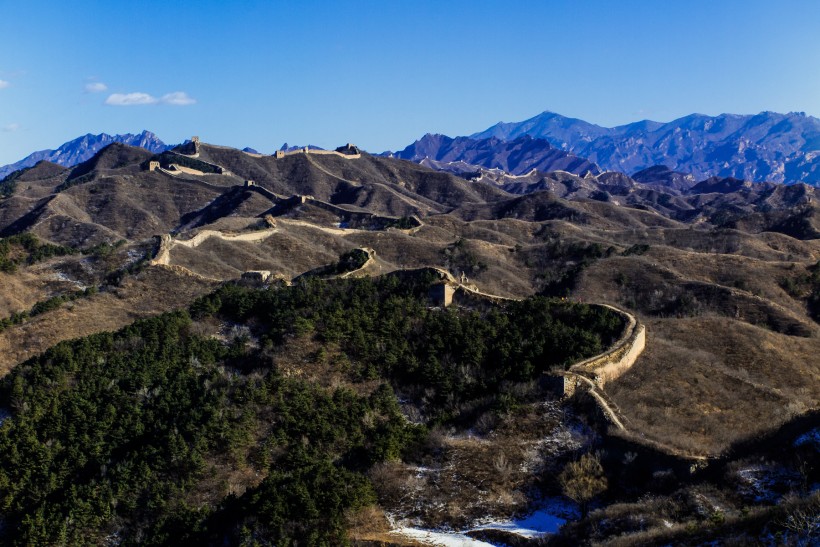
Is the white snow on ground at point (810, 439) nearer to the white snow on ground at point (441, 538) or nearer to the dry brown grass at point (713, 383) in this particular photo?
the dry brown grass at point (713, 383)

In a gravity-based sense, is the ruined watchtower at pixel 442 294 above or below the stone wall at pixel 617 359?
above

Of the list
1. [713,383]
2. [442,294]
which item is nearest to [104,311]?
[442,294]

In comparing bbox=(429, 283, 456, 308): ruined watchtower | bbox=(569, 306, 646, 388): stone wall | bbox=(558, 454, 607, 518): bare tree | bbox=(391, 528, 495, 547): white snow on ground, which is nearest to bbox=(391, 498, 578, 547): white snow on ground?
bbox=(391, 528, 495, 547): white snow on ground

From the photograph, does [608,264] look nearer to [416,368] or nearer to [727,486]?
[416,368]

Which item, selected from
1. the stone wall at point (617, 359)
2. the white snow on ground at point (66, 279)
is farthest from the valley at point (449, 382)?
the white snow on ground at point (66, 279)

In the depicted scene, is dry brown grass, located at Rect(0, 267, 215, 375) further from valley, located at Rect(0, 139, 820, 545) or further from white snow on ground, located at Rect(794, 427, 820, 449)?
white snow on ground, located at Rect(794, 427, 820, 449)

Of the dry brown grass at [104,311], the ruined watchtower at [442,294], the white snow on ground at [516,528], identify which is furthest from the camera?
the dry brown grass at [104,311]

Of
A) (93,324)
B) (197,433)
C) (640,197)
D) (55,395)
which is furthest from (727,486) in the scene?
(640,197)

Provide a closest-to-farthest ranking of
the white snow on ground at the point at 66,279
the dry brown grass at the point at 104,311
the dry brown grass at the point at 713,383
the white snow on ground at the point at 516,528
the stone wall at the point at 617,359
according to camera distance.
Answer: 1. the white snow on ground at the point at 516,528
2. the dry brown grass at the point at 713,383
3. the stone wall at the point at 617,359
4. the dry brown grass at the point at 104,311
5. the white snow on ground at the point at 66,279

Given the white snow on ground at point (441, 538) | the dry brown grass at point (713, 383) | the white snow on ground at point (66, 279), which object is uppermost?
the white snow on ground at point (66, 279)

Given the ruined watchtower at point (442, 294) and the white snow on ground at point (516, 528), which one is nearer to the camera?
the white snow on ground at point (516, 528)

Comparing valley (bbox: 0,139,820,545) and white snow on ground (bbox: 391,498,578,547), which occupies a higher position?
valley (bbox: 0,139,820,545)
